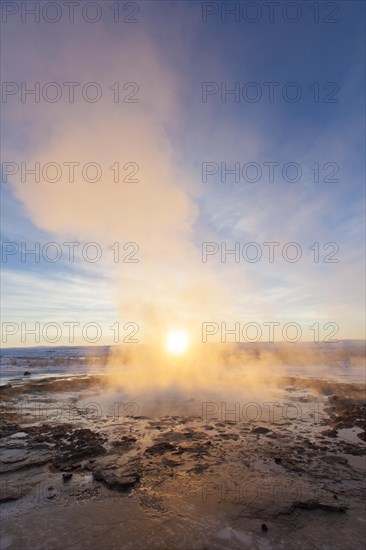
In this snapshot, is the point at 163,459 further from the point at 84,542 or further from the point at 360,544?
the point at 360,544

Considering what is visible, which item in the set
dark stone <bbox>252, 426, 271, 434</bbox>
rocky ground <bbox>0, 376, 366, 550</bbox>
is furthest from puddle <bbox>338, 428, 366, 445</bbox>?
dark stone <bbox>252, 426, 271, 434</bbox>

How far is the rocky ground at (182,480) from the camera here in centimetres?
759

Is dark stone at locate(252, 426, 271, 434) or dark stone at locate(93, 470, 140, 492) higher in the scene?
dark stone at locate(93, 470, 140, 492)

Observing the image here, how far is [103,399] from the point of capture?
23672 millimetres

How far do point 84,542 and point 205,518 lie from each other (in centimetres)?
286

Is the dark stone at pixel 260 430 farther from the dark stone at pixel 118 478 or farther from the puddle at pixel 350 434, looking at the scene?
the dark stone at pixel 118 478

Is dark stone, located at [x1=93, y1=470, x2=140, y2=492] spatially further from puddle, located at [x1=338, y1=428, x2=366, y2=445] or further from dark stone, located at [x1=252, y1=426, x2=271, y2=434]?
puddle, located at [x1=338, y1=428, x2=366, y2=445]

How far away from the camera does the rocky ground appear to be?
24.9ft

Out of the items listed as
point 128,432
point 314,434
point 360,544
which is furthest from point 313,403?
point 360,544

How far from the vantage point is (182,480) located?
10.4 meters

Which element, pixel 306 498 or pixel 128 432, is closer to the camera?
pixel 306 498

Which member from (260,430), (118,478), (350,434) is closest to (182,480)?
(118,478)

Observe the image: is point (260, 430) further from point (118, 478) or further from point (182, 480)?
point (118, 478)

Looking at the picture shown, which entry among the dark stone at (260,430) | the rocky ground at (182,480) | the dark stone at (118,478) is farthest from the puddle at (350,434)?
the dark stone at (118,478)
